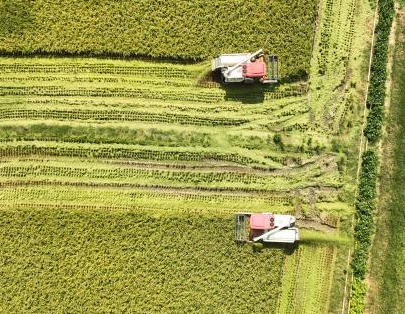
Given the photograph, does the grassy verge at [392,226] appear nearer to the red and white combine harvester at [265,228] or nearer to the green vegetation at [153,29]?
the red and white combine harvester at [265,228]

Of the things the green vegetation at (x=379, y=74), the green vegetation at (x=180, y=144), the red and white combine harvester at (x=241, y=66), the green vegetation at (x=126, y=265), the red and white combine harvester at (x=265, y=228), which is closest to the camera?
the red and white combine harvester at (x=265, y=228)

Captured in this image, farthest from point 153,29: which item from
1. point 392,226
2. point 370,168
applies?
point 392,226

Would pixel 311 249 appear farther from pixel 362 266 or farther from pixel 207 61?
pixel 207 61

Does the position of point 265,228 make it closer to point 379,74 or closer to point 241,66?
point 241,66

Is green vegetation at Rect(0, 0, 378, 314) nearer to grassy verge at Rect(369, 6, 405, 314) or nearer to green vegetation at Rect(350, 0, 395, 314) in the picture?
green vegetation at Rect(350, 0, 395, 314)

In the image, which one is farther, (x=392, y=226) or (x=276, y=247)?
(x=392, y=226)

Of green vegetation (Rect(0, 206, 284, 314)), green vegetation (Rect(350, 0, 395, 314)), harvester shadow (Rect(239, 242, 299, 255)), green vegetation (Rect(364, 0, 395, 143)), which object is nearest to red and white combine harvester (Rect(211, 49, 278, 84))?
green vegetation (Rect(364, 0, 395, 143))

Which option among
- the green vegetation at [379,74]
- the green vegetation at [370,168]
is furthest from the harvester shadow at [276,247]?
the green vegetation at [379,74]
